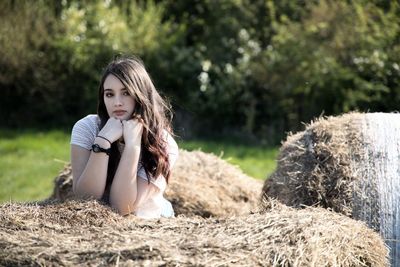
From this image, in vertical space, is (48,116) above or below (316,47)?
below

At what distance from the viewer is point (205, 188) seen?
6.35 meters

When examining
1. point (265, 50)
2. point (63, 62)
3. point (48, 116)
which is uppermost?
point (265, 50)

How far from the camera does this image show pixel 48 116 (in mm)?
12305

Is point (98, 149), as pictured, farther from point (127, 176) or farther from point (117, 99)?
point (117, 99)

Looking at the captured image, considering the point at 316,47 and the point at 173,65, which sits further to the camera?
the point at 173,65

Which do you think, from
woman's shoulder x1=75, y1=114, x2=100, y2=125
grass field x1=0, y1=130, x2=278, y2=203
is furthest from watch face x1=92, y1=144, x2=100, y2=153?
grass field x1=0, y1=130, x2=278, y2=203

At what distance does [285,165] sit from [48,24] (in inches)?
315

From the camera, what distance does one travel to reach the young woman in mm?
4359

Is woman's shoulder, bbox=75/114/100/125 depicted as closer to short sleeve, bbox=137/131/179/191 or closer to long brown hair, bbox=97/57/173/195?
long brown hair, bbox=97/57/173/195

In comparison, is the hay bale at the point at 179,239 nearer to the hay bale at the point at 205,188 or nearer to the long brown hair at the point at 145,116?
the long brown hair at the point at 145,116

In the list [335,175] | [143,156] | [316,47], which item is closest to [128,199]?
[143,156]

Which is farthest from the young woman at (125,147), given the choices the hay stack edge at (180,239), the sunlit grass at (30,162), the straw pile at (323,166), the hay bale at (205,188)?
the sunlit grass at (30,162)

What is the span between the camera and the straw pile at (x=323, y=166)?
4.84m

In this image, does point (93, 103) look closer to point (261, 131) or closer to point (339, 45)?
point (261, 131)
